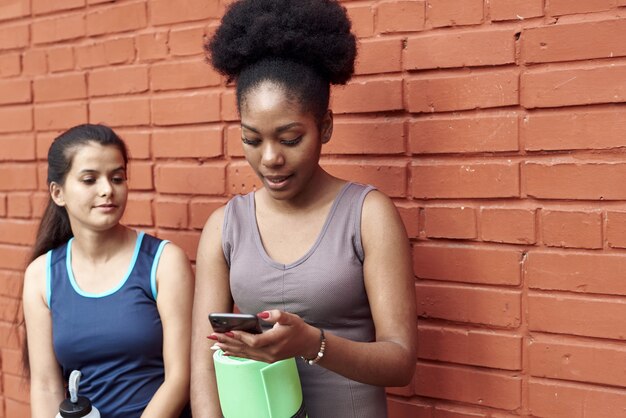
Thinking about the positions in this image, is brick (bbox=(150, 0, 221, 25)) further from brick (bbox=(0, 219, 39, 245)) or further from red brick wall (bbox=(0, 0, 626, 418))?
brick (bbox=(0, 219, 39, 245))

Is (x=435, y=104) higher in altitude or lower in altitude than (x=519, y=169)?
higher

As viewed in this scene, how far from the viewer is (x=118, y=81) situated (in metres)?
3.22

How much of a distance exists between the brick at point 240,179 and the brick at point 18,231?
3.80ft

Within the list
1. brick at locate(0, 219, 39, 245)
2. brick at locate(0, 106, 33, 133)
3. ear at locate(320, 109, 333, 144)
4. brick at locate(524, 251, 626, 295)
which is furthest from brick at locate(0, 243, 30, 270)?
brick at locate(524, 251, 626, 295)

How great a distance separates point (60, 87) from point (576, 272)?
2373 mm

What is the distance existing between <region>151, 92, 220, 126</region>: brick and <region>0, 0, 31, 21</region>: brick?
3.03 feet

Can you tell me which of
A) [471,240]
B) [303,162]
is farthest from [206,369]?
[471,240]

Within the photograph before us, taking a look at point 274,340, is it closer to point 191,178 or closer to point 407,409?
point 407,409

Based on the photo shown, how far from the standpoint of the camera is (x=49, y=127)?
3.46 metres

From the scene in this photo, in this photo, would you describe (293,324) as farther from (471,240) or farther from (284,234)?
(471,240)

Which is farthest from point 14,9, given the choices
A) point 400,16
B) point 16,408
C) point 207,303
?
point 207,303

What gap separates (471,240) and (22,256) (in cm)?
222

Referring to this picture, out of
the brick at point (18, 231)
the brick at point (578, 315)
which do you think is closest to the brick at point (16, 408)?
the brick at point (18, 231)

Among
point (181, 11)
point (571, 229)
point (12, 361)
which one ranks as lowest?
point (12, 361)
